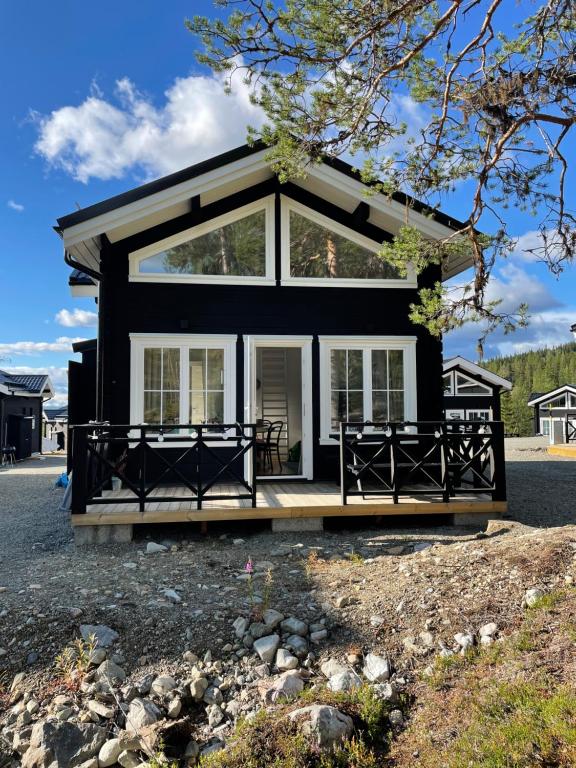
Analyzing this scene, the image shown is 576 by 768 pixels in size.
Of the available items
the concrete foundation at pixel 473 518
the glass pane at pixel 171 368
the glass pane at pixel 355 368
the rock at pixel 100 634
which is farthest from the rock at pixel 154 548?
the glass pane at pixel 355 368

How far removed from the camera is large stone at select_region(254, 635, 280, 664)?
2.96 metres

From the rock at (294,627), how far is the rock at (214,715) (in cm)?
69

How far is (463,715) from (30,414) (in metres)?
23.9

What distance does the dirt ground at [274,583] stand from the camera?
3119 mm

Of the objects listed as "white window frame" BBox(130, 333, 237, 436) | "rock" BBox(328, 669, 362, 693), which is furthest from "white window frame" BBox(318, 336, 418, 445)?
"rock" BBox(328, 669, 362, 693)

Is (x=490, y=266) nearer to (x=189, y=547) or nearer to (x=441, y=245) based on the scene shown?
(x=441, y=245)

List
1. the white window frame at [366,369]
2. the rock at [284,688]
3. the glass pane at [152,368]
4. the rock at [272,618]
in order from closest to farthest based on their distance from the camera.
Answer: the rock at [284,688] → the rock at [272,618] → the glass pane at [152,368] → the white window frame at [366,369]

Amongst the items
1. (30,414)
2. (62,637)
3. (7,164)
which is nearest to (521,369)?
(30,414)

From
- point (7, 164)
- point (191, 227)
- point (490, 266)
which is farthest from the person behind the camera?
point (7, 164)

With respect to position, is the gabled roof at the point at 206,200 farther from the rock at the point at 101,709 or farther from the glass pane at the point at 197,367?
the rock at the point at 101,709

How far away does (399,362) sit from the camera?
24.6 feet

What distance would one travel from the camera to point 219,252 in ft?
23.9

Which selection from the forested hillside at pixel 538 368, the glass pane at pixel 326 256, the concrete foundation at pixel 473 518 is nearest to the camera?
the concrete foundation at pixel 473 518

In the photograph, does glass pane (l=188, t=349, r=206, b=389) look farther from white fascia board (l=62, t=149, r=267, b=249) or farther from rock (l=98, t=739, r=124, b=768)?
rock (l=98, t=739, r=124, b=768)
